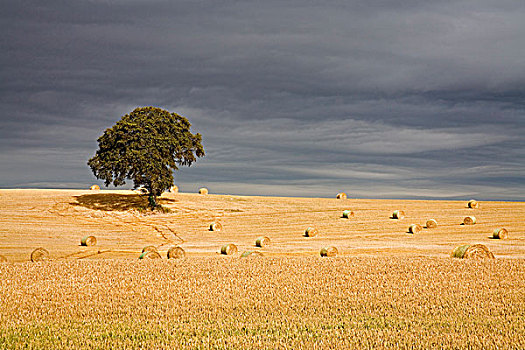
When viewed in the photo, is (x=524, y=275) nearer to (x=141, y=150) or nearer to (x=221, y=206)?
(x=141, y=150)

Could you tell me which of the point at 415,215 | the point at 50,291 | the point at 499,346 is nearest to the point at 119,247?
the point at 50,291

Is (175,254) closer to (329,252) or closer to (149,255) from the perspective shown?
(149,255)

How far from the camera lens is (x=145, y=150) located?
35.6 metres

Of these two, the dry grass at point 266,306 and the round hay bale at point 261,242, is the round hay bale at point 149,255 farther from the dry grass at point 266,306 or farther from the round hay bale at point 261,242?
the round hay bale at point 261,242

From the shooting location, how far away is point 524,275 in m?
12.3

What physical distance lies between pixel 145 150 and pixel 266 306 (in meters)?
28.9

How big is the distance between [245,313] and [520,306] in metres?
5.54

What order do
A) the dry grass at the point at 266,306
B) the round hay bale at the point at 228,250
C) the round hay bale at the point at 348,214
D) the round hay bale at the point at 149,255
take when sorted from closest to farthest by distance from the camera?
the dry grass at the point at 266,306, the round hay bale at the point at 149,255, the round hay bale at the point at 228,250, the round hay bale at the point at 348,214

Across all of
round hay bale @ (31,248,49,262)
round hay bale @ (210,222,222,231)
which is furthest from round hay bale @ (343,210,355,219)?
round hay bale @ (31,248,49,262)

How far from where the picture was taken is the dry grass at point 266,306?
6.71 m

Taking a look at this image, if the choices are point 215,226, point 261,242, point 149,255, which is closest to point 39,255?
point 149,255

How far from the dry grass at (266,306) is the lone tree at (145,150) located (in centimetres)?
2191

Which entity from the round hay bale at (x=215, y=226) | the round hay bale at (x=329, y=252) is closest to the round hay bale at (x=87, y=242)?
the round hay bale at (x=215, y=226)

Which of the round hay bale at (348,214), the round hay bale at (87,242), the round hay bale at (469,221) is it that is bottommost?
the round hay bale at (87,242)
